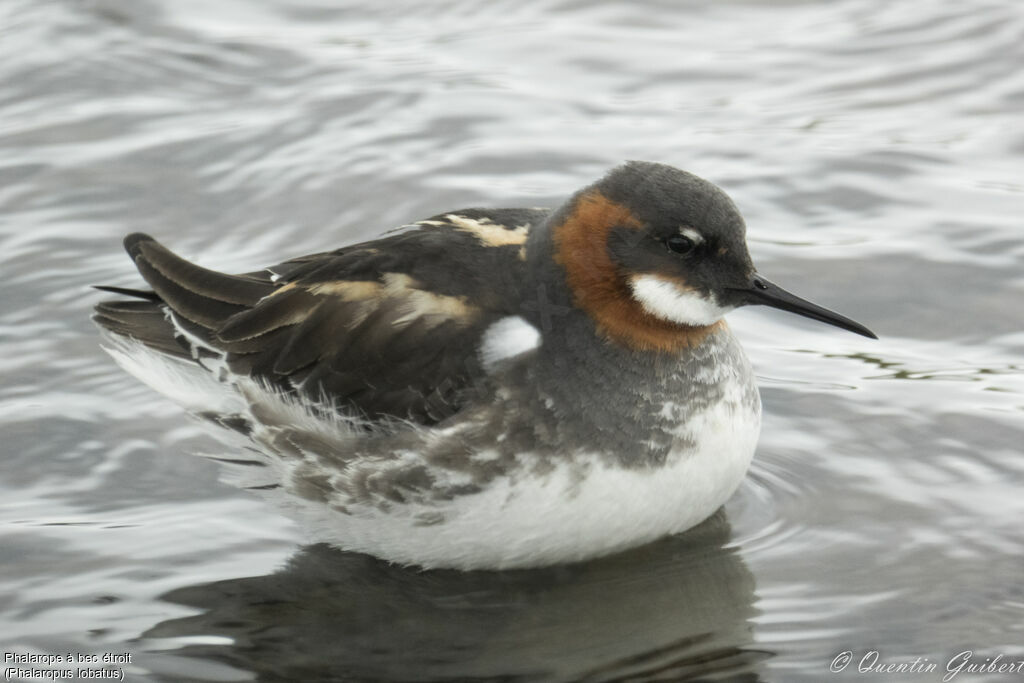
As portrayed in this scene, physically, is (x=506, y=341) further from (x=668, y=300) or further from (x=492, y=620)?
(x=492, y=620)

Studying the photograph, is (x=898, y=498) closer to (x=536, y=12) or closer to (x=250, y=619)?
(x=250, y=619)

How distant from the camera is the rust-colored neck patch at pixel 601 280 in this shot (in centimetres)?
655

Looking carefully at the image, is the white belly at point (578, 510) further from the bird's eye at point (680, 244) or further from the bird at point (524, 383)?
the bird's eye at point (680, 244)

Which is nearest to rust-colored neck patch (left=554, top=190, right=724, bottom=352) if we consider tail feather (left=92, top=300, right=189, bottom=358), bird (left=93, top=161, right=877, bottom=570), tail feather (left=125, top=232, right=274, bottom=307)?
bird (left=93, top=161, right=877, bottom=570)

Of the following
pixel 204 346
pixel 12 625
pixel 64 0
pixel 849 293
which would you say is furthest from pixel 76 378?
pixel 64 0

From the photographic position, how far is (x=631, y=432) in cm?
636

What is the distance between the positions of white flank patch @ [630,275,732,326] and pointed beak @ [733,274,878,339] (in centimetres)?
16

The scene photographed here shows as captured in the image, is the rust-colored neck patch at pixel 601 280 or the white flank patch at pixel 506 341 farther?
the rust-colored neck patch at pixel 601 280

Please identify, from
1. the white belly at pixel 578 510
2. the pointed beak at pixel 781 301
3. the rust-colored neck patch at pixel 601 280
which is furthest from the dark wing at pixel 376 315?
the pointed beak at pixel 781 301

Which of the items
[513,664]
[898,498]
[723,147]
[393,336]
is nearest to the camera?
[513,664]

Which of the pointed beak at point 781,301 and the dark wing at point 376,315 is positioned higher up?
the dark wing at point 376,315

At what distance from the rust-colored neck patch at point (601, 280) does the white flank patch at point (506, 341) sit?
269mm

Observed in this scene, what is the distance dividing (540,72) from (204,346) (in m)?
5.26

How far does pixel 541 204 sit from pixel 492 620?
161 inches
